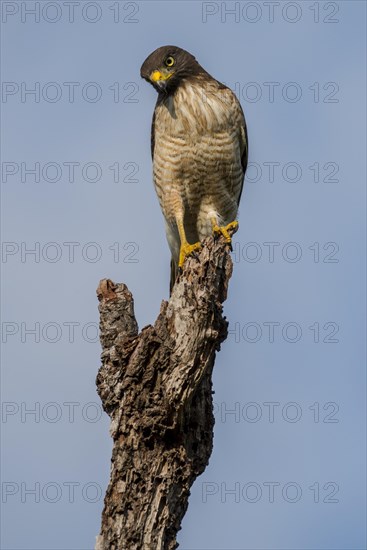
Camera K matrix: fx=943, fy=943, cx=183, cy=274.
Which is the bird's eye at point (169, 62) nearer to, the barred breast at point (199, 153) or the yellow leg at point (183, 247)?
the barred breast at point (199, 153)

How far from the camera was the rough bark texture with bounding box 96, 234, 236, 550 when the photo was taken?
6742 mm

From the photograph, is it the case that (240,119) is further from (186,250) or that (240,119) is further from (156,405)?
(156,405)

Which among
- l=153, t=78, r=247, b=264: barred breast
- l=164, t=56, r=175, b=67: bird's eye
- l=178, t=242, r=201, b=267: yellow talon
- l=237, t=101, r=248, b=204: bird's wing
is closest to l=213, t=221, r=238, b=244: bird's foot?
l=178, t=242, r=201, b=267: yellow talon

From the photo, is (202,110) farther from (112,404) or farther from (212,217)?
(112,404)

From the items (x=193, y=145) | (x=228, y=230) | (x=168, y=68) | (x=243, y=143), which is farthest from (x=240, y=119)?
(x=228, y=230)

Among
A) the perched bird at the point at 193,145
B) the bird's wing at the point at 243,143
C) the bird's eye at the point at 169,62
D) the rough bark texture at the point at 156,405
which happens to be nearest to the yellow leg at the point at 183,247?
the perched bird at the point at 193,145

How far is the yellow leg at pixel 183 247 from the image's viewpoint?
976 cm

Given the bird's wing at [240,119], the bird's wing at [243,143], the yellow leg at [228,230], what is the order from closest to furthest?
1. the yellow leg at [228,230]
2. the bird's wing at [240,119]
3. the bird's wing at [243,143]

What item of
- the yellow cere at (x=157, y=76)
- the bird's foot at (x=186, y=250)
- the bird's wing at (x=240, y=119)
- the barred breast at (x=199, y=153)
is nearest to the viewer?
the bird's foot at (x=186, y=250)

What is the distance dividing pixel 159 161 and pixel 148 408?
4111mm

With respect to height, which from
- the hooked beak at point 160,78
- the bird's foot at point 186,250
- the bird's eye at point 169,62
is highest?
the bird's eye at point 169,62

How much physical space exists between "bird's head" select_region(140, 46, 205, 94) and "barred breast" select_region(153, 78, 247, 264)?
0.14 metres

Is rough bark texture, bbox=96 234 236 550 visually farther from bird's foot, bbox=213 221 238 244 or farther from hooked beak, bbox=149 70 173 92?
hooked beak, bbox=149 70 173 92

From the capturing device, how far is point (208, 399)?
7328 millimetres
